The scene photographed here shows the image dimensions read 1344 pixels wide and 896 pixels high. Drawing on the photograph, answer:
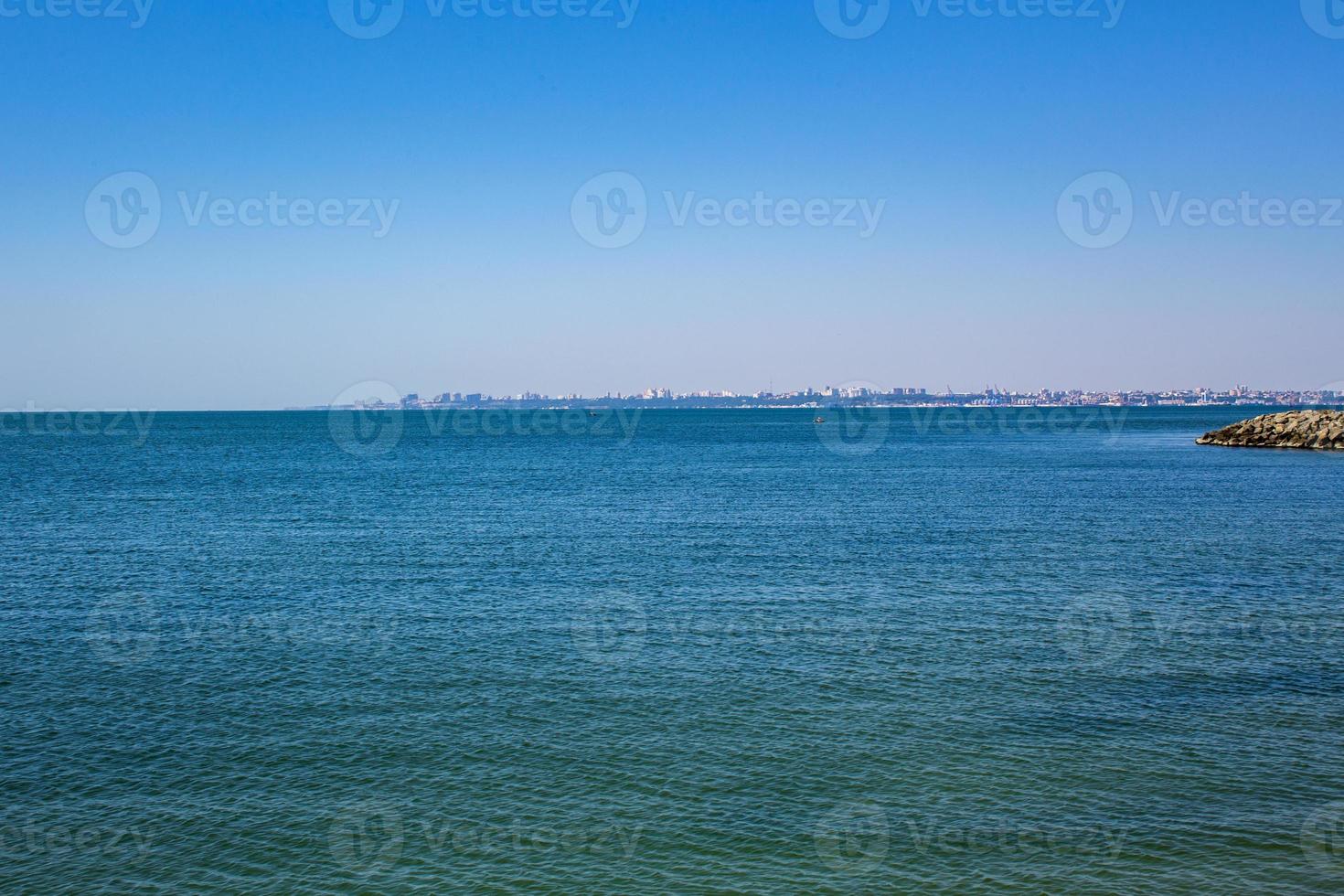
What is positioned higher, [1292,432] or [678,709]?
[1292,432]

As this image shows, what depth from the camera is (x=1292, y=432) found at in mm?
125938

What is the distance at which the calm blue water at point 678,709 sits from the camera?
58.1ft

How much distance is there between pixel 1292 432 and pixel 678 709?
129365 mm

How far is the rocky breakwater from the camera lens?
392 feet

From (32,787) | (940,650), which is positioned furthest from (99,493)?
(940,650)

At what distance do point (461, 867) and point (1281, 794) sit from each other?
16331mm

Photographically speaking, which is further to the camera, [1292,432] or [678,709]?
[1292,432]

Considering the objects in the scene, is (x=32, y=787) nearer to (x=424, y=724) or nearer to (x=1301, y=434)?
(x=424, y=724)

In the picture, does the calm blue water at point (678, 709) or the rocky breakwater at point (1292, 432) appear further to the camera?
the rocky breakwater at point (1292, 432)

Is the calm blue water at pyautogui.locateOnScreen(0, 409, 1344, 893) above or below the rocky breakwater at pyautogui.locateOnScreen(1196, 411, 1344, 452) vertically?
below

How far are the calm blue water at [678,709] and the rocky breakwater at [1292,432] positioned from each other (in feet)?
263

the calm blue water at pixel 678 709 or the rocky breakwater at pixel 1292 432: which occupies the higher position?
the rocky breakwater at pixel 1292 432

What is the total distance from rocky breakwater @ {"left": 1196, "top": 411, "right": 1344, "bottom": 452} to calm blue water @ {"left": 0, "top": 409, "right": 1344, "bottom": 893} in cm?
8027

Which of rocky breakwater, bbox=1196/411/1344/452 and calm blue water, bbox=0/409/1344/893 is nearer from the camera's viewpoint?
calm blue water, bbox=0/409/1344/893
